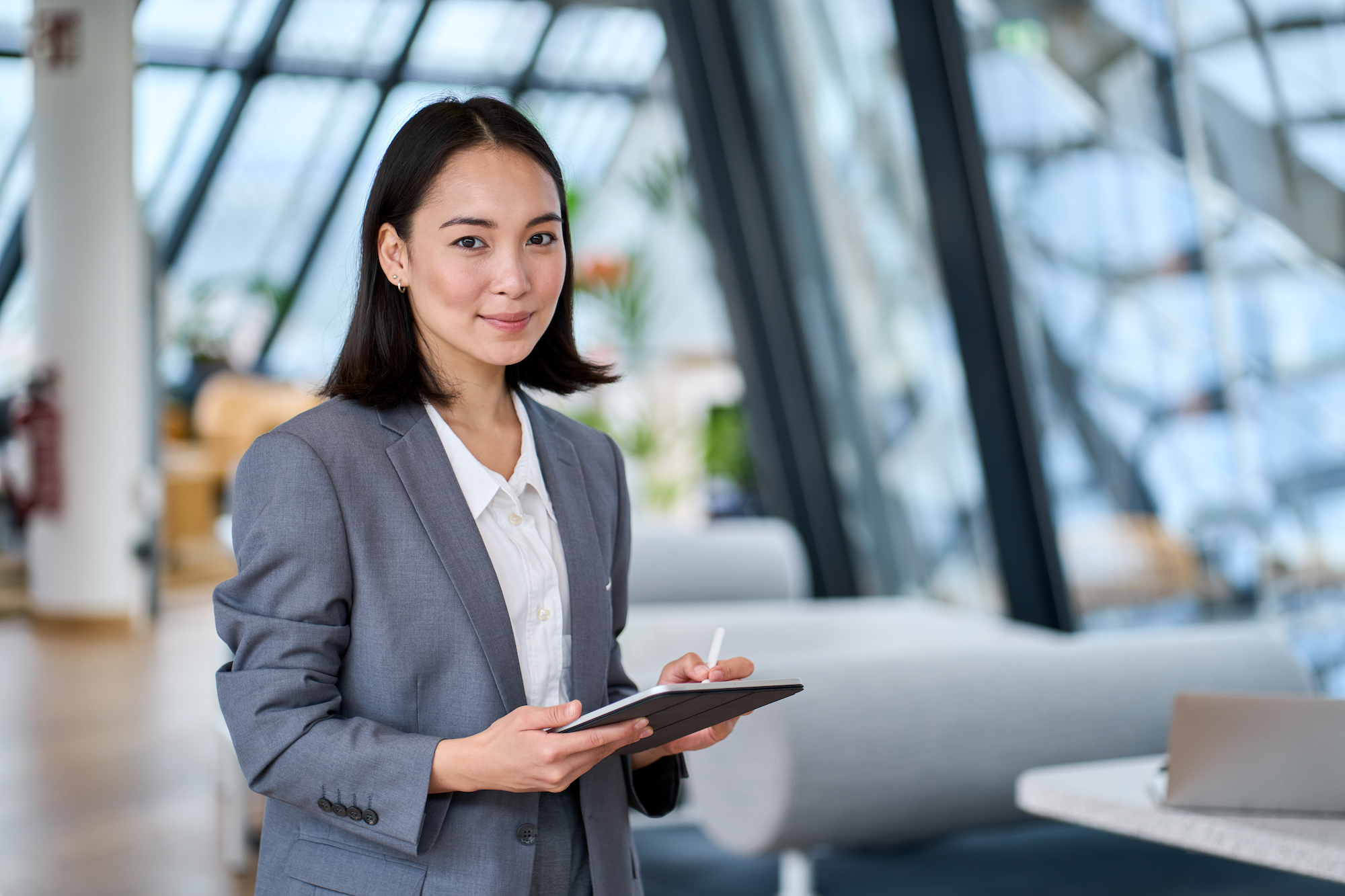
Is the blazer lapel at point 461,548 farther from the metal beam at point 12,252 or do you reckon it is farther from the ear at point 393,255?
the metal beam at point 12,252

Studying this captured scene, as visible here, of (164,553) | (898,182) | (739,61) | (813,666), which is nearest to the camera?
(813,666)

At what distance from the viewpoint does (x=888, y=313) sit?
409cm

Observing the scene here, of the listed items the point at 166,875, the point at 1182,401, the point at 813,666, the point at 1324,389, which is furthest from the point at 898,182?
the point at 166,875

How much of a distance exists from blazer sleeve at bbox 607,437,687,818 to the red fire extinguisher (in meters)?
6.43

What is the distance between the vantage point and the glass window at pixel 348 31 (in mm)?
9766

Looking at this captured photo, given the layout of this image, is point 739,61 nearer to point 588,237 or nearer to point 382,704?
point 382,704

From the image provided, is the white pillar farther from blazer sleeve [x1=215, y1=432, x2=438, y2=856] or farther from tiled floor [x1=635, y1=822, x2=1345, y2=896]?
blazer sleeve [x1=215, y1=432, x2=438, y2=856]

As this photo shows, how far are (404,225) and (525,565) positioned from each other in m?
0.36

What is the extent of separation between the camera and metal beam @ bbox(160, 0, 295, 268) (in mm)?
9617

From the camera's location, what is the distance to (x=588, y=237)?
11.6 m

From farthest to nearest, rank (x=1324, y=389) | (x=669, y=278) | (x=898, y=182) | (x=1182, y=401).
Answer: (x=669, y=278), (x=898, y=182), (x=1182, y=401), (x=1324, y=389)

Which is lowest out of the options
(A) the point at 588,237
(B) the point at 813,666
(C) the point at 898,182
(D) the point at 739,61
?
(B) the point at 813,666

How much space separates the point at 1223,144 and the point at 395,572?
7.12 feet

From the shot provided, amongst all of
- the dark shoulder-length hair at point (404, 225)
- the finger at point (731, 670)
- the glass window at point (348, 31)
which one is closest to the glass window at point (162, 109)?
the glass window at point (348, 31)
